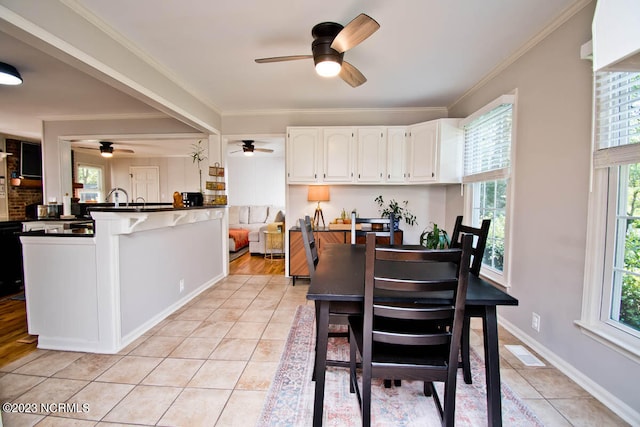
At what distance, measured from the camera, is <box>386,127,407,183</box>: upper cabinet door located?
12.6ft

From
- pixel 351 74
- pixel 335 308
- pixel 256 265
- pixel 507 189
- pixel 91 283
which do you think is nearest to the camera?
pixel 335 308

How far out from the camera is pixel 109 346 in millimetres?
2162

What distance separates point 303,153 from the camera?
3.92m

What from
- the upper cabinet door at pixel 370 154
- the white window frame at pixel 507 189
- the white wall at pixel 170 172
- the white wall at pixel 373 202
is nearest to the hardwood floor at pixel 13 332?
the white wall at pixel 373 202

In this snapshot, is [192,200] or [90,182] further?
[90,182]

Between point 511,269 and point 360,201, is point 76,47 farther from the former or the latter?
point 511,269

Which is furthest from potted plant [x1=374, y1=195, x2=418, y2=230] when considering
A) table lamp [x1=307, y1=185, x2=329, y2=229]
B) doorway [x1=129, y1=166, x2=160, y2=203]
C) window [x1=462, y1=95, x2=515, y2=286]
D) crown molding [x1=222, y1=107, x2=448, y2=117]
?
doorway [x1=129, y1=166, x2=160, y2=203]

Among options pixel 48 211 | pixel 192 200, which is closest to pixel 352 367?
pixel 192 200

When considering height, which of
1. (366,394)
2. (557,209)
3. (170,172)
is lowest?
(366,394)

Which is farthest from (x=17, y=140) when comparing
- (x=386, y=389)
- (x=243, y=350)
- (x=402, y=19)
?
(x=386, y=389)

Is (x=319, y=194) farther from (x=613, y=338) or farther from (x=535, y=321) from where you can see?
(x=613, y=338)

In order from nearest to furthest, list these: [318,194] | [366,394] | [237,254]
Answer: [366,394] → [318,194] → [237,254]

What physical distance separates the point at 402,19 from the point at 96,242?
113 inches

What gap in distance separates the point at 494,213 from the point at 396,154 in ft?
4.84
